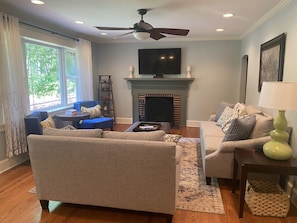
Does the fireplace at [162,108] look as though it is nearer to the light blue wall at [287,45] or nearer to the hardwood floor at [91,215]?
the light blue wall at [287,45]

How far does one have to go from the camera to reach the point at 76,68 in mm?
5777

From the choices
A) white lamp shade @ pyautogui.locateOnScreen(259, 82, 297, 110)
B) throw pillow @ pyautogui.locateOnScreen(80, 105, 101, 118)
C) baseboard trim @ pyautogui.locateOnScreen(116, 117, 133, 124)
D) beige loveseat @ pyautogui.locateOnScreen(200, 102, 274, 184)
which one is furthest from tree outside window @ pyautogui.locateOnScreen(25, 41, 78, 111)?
white lamp shade @ pyautogui.locateOnScreen(259, 82, 297, 110)

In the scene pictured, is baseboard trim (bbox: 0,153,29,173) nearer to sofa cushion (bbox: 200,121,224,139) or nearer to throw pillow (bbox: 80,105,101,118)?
throw pillow (bbox: 80,105,101,118)

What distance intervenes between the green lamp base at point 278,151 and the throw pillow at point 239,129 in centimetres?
46

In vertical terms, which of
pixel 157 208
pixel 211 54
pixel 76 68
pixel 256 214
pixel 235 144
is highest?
pixel 211 54

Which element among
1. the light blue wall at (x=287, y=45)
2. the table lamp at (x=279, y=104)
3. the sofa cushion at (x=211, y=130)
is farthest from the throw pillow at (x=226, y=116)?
the table lamp at (x=279, y=104)

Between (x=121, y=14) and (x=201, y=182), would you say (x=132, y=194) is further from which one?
(x=121, y=14)

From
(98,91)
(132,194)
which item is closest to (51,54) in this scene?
(98,91)

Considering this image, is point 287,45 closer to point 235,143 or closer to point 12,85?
point 235,143

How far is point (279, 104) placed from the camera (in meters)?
2.16

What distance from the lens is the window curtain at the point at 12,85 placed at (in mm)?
3371

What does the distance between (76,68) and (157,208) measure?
15.0 ft

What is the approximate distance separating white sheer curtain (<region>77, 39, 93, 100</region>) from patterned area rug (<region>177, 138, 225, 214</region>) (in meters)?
3.28

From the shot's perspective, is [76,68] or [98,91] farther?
[98,91]
